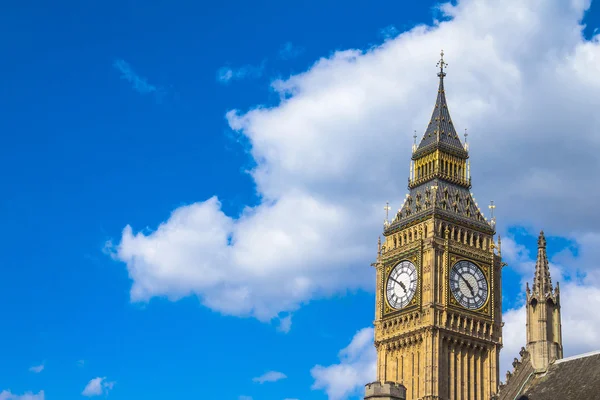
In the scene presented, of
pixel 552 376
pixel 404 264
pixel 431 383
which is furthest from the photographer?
pixel 404 264

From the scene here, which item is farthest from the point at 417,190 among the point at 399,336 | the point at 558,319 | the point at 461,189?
the point at 558,319

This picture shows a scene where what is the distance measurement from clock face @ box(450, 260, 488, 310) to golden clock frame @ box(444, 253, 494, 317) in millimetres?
268

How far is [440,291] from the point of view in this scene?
4321 inches

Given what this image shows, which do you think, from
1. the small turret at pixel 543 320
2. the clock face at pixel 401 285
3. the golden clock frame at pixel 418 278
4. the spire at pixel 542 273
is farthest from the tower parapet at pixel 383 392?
the clock face at pixel 401 285

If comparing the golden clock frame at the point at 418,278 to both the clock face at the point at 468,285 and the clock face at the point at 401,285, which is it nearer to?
the clock face at the point at 401,285

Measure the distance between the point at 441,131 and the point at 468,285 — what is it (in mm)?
18378

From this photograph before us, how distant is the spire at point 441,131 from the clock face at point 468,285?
557 inches

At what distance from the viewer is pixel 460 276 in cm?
11194

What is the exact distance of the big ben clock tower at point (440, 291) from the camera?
10869 centimetres

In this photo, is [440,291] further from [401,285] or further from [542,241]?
[542,241]

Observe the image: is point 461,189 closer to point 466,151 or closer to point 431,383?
point 466,151

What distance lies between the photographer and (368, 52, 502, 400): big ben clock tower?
109m

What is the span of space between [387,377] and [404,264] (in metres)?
11.8

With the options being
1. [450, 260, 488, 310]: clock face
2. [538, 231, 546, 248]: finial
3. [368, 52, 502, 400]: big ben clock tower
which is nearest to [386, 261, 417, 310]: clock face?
[368, 52, 502, 400]: big ben clock tower
